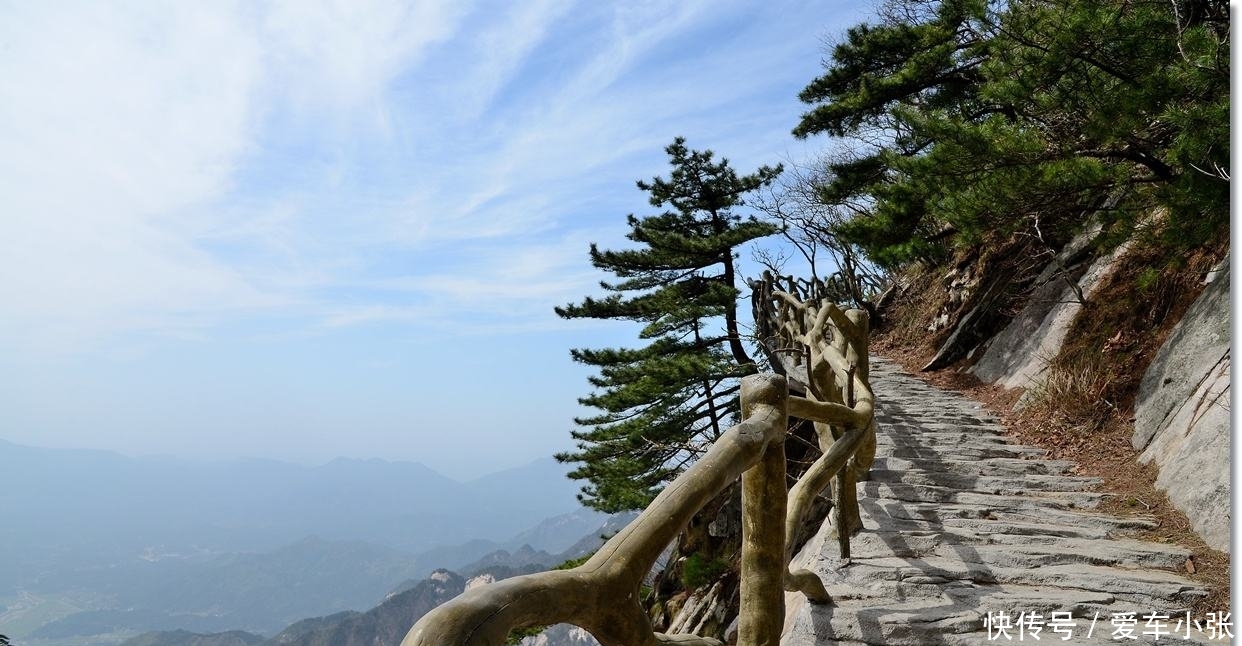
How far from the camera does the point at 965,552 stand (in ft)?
11.9

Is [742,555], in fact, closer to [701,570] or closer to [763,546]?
[763,546]

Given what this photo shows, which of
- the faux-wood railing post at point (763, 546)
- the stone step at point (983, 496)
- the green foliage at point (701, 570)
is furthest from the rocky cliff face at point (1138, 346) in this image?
the green foliage at point (701, 570)

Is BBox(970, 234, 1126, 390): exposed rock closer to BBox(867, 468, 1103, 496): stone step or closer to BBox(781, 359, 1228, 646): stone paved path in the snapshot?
BBox(867, 468, 1103, 496): stone step

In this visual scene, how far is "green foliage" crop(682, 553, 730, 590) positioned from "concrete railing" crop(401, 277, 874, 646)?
15.6 ft

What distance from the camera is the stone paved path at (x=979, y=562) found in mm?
2873

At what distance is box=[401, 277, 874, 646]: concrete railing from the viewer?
3.88ft

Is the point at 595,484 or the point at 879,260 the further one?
the point at 595,484

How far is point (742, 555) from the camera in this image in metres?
2.23

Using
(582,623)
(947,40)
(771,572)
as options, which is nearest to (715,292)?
(947,40)

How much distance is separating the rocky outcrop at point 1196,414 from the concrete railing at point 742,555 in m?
1.92

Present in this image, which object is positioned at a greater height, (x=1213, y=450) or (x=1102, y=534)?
(x=1213, y=450)

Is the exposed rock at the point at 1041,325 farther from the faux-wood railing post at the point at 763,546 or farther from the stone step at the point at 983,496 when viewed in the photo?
the faux-wood railing post at the point at 763,546

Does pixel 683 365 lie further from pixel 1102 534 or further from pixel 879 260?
pixel 1102 534

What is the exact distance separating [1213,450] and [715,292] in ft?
30.1
